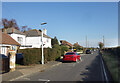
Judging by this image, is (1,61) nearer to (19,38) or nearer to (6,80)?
(6,80)

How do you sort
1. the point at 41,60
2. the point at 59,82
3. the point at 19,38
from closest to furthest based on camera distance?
A: 1. the point at 59,82
2. the point at 41,60
3. the point at 19,38

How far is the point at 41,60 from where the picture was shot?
16.6 metres

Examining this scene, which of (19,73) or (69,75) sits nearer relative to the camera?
(69,75)

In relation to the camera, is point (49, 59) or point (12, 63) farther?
point (49, 59)

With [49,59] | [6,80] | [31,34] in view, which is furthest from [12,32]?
[6,80]

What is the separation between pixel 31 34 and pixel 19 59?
80.5 ft

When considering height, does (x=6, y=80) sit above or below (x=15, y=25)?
below

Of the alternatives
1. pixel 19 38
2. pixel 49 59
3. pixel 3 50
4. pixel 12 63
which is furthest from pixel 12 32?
pixel 12 63

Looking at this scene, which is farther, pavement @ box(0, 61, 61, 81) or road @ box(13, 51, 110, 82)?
pavement @ box(0, 61, 61, 81)

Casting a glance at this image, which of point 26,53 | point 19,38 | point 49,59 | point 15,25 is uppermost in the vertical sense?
point 15,25

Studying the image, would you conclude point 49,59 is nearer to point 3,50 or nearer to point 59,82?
point 3,50

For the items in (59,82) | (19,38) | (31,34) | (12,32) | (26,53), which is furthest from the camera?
(31,34)

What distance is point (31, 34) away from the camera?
4091 centimetres

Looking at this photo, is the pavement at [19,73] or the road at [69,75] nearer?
the road at [69,75]
